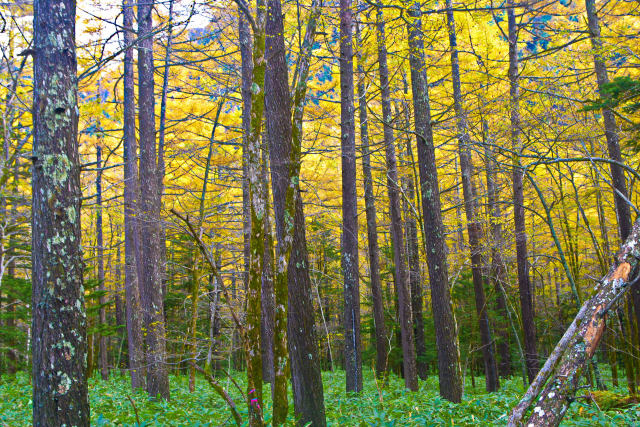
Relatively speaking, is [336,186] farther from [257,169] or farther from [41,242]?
[41,242]

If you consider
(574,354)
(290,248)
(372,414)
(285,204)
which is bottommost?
(372,414)

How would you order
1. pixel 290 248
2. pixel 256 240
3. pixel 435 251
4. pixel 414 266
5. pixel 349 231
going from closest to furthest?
pixel 256 240 < pixel 290 248 < pixel 435 251 < pixel 349 231 < pixel 414 266

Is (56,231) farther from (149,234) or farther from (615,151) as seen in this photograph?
(615,151)

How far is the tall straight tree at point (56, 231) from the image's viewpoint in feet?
12.3

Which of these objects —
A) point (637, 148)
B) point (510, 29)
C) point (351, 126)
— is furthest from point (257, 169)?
point (510, 29)

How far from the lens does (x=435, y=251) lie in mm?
7238

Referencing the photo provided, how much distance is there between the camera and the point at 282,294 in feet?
16.9

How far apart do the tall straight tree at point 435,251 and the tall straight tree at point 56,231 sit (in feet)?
16.2

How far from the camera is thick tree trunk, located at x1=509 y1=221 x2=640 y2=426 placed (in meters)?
2.83

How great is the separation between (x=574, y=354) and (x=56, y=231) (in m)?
4.20

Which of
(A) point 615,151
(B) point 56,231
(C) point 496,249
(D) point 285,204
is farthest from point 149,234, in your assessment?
(A) point 615,151

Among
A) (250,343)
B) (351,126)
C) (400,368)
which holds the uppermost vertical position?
(351,126)

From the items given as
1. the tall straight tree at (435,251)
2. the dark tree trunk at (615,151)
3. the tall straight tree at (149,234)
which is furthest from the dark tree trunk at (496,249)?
the tall straight tree at (149,234)

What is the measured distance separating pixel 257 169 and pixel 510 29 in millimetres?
8927
